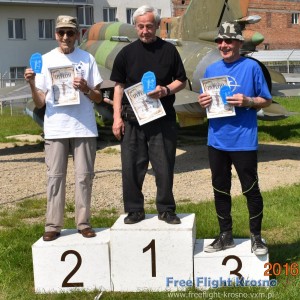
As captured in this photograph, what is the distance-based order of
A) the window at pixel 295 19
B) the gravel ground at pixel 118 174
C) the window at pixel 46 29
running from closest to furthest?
the gravel ground at pixel 118 174 < the window at pixel 46 29 < the window at pixel 295 19

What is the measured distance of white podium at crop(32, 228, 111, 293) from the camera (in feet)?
18.1

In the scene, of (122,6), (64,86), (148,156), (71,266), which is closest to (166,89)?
(148,156)

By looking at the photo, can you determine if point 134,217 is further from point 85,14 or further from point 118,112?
point 85,14

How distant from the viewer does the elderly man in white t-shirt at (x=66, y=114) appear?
5.66 metres

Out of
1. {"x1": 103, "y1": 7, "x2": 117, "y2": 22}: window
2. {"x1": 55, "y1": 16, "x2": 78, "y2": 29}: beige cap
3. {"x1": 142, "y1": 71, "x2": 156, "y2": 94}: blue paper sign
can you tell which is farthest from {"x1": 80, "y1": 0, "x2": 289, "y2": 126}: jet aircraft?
{"x1": 103, "y1": 7, "x2": 117, "y2": 22}: window

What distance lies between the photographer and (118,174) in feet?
37.7

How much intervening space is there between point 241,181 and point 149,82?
1.16 meters

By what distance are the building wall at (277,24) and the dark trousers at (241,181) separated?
45605mm

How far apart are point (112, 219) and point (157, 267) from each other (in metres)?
2.57

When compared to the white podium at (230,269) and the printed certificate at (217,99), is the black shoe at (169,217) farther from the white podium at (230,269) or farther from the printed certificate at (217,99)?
the printed certificate at (217,99)

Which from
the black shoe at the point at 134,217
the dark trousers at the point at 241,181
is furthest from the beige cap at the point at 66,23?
the black shoe at the point at 134,217

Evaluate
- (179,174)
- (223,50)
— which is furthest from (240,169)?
(179,174)

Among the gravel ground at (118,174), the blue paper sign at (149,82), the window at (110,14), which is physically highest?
the window at (110,14)

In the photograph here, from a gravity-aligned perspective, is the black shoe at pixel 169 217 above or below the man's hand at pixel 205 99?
below
